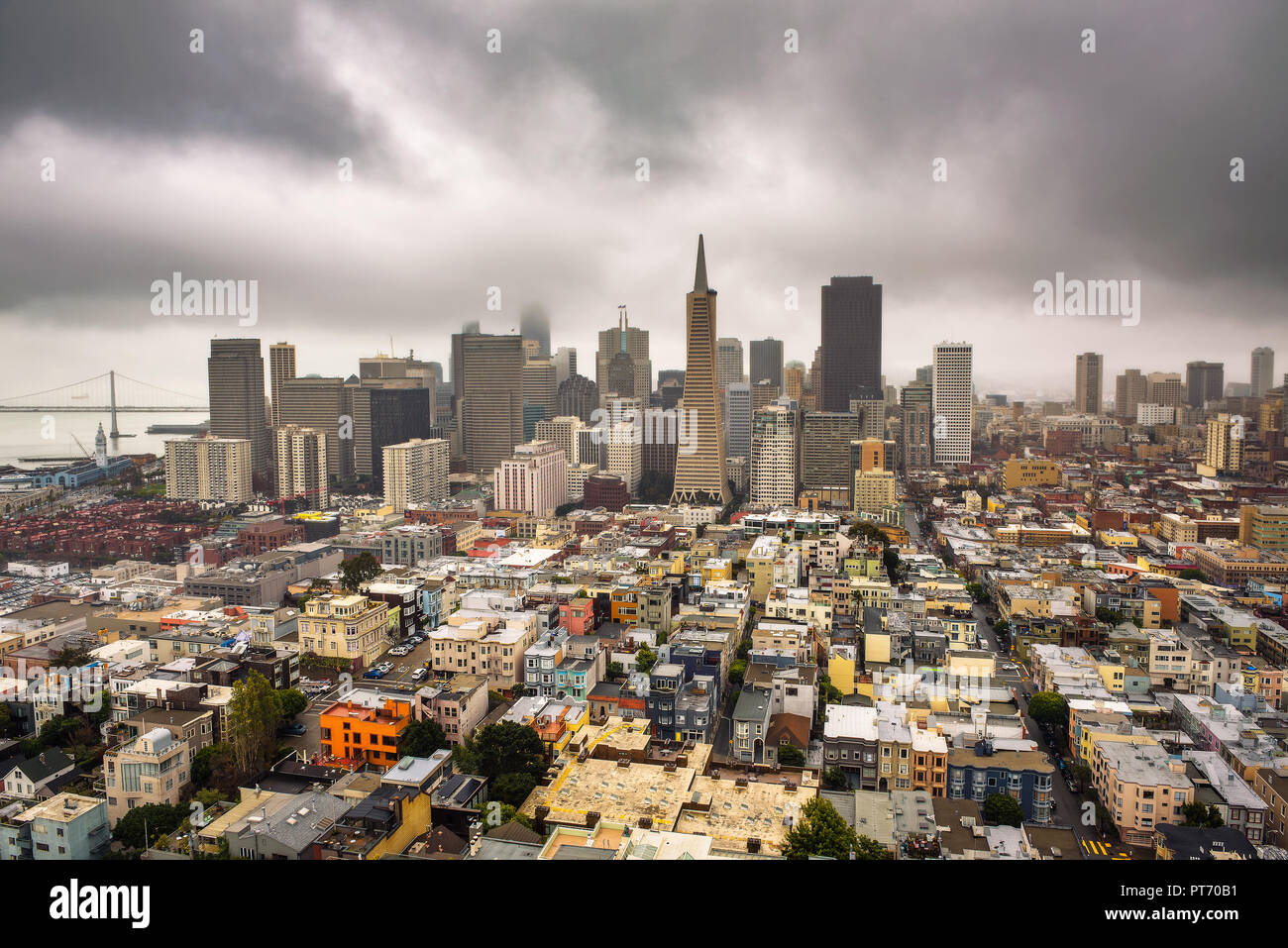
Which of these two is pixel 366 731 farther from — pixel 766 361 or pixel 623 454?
pixel 766 361

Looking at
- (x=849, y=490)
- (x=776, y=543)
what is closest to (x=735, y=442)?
(x=849, y=490)

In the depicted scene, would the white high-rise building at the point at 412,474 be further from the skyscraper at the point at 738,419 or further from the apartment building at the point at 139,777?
the apartment building at the point at 139,777

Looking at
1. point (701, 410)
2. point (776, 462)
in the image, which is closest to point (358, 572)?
point (701, 410)

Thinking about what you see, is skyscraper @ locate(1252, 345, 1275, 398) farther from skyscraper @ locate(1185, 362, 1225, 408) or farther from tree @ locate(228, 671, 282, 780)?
tree @ locate(228, 671, 282, 780)

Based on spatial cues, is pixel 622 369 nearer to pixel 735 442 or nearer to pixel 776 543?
pixel 735 442

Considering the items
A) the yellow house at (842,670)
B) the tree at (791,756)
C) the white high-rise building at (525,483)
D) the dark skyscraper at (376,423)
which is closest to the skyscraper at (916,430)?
the white high-rise building at (525,483)
